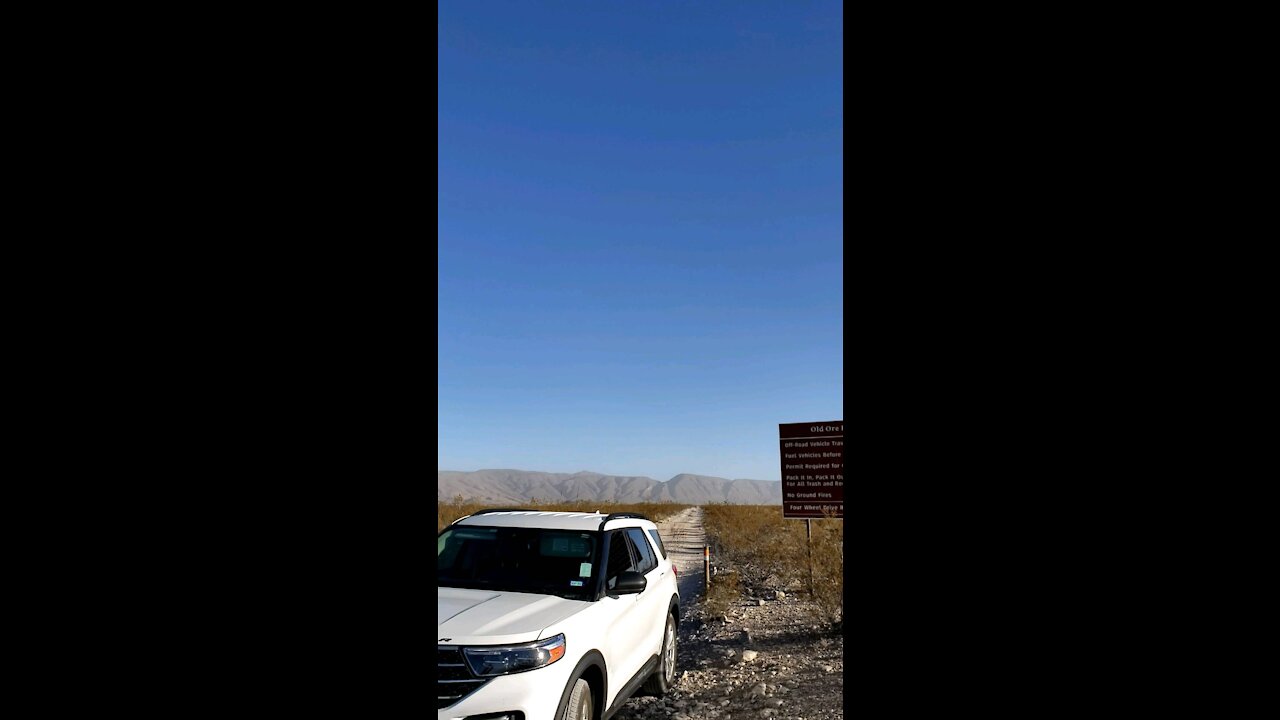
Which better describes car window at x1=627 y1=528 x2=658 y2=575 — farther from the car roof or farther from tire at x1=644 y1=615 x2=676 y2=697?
tire at x1=644 y1=615 x2=676 y2=697

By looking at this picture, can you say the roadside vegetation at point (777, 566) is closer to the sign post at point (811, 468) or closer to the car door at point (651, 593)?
the sign post at point (811, 468)

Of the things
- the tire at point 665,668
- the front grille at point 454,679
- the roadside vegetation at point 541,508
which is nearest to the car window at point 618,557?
the tire at point 665,668

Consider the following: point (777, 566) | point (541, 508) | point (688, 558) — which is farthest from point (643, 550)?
point (541, 508)

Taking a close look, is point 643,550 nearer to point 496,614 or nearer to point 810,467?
point 496,614

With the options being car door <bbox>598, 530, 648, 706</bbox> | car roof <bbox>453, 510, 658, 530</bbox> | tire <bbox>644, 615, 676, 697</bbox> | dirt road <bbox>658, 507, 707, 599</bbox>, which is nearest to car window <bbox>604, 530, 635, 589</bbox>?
car door <bbox>598, 530, 648, 706</bbox>

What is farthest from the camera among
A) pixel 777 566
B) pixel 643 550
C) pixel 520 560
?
pixel 777 566

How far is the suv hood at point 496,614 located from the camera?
4355 millimetres

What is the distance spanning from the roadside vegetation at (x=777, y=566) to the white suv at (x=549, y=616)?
2.05m

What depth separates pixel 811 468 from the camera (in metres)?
11.7

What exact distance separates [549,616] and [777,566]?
15.0m
